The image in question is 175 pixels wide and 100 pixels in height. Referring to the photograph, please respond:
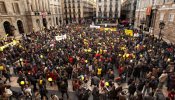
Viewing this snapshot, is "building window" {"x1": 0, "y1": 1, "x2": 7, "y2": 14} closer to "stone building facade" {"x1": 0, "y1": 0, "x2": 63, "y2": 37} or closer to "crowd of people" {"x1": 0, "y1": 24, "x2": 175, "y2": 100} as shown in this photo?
"stone building facade" {"x1": 0, "y1": 0, "x2": 63, "y2": 37}

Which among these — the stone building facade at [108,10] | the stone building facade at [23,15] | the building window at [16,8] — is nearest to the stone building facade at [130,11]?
the stone building facade at [108,10]

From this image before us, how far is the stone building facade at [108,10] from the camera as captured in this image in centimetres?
5500

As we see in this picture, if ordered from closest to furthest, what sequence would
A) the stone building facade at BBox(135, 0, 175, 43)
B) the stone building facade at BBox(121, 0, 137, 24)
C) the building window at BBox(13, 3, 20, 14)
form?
1. the stone building facade at BBox(135, 0, 175, 43)
2. the building window at BBox(13, 3, 20, 14)
3. the stone building facade at BBox(121, 0, 137, 24)

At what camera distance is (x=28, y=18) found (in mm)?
34625

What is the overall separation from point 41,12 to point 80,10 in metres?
26.5

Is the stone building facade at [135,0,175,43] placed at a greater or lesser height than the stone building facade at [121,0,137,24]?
lesser

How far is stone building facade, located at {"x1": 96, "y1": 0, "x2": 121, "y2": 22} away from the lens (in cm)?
5500

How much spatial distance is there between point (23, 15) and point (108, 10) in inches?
1382

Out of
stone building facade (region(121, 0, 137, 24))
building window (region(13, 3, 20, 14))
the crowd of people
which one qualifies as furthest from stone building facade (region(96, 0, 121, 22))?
the crowd of people

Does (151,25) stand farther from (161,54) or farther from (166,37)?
(161,54)

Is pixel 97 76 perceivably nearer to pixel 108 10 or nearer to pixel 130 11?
pixel 108 10

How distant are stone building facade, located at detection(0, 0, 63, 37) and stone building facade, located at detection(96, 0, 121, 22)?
819 inches

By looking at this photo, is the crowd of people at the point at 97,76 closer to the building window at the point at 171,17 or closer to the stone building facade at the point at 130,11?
the building window at the point at 171,17

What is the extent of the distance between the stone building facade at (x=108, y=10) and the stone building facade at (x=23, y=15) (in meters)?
20.8
